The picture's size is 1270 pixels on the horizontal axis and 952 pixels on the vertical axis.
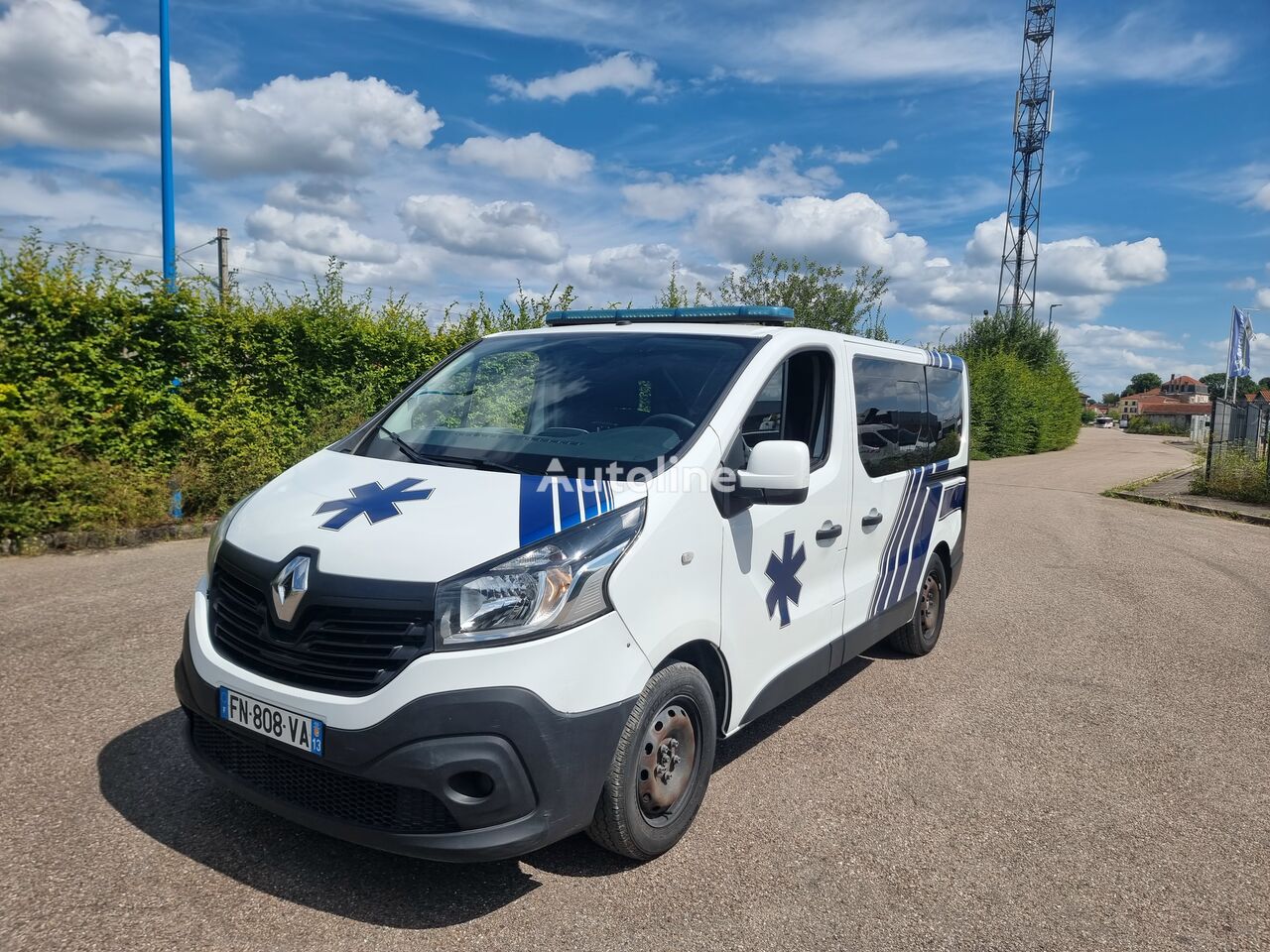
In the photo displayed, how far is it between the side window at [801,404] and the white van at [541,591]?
1 centimetres

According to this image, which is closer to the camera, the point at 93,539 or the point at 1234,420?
the point at 93,539

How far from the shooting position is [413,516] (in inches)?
112

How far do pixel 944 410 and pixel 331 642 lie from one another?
4.27 m

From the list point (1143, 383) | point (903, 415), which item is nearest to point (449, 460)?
point (903, 415)

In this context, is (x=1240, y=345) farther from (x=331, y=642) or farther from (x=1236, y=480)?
(x=331, y=642)

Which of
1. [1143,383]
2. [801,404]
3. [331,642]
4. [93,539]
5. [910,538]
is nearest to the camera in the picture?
[331,642]

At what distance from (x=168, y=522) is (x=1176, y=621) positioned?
9200 millimetres

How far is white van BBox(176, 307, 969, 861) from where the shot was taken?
2.55 m

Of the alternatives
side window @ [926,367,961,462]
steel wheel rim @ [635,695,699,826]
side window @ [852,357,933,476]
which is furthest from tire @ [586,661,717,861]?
side window @ [926,367,961,462]

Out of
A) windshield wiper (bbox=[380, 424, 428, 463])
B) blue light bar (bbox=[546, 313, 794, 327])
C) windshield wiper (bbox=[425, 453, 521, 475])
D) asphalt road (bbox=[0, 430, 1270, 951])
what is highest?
blue light bar (bbox=[546, 313, 794, 327])

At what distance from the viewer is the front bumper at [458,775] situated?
8.21ft

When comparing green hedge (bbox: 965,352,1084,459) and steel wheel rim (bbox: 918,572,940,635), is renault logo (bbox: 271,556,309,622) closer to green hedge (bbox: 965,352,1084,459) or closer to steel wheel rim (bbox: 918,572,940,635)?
steel wheel rim (bbox: 918,572,940,635)

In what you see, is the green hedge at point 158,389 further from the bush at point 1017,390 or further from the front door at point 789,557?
the bush at point 1017,390

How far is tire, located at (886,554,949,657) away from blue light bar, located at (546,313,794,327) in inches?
86.8
